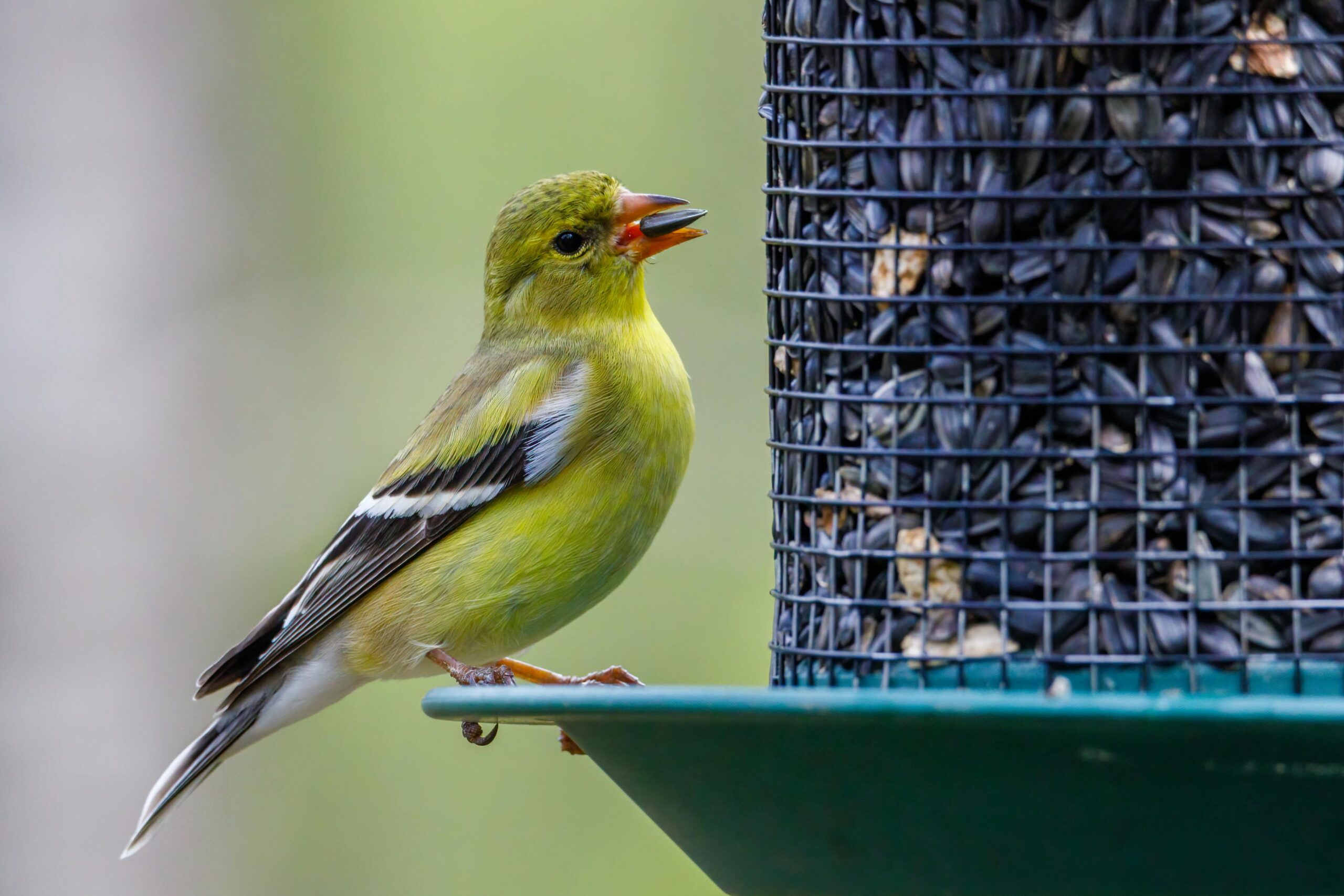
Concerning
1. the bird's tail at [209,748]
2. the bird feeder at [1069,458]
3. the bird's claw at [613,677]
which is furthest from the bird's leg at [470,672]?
the bird feeder at [1069,458]

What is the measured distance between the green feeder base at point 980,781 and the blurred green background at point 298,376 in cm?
544

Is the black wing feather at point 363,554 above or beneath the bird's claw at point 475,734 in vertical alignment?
above

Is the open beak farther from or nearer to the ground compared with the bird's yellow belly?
farther from the ground

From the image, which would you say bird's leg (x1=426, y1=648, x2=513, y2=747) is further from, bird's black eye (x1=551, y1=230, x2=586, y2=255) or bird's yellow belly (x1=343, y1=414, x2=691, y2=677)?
bird's black eye (x1=551, y1=230, x2=586, y2=255)

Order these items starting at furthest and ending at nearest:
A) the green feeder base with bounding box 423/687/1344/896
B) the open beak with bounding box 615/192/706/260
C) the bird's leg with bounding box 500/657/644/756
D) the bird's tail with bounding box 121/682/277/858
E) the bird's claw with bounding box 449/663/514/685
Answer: the bird's tail with bounding box 121/682/277/858
the open beak with bounding box 615/192/706/260
the bird's claw with bounding box 449/663/514/685
the bird's leg with bounding box 500/657/644/756
the green feeder base with bounding box 423/687/1344/896

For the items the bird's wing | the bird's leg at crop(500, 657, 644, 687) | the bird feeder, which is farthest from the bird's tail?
the bird feeder

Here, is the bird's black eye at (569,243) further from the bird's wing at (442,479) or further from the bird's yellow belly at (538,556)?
the bird's yellow belly at (538,556)

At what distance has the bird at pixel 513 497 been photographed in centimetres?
493

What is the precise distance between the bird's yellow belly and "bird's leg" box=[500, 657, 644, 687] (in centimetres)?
19

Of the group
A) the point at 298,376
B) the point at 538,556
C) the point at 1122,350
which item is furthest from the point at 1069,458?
the point at 298,376

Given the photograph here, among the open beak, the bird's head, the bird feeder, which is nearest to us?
the bird feeder

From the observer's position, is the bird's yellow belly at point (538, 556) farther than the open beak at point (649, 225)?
No

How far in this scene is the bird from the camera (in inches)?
194

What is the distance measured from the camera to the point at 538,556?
4.87 meters
